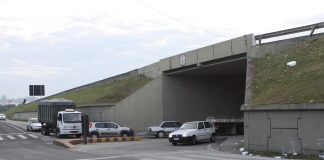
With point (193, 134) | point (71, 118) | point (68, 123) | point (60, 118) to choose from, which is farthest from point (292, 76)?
point (60, 118)

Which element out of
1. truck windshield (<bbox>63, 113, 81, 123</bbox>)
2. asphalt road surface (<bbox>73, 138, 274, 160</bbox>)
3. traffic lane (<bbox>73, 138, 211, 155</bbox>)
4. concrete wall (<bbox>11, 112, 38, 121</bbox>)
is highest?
truck windshield (<bbox>63, 113, 81, 123</bbox>)

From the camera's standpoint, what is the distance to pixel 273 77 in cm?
2617

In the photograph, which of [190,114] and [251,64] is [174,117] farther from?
[251,64]

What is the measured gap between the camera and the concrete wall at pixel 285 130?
1967 centimetres

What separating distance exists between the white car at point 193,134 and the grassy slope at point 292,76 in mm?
5050

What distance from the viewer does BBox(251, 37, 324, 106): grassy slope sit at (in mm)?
21516

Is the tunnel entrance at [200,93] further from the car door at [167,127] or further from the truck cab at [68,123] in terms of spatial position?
the truck cab at [68,123]

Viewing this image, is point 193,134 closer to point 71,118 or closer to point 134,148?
point 134,148

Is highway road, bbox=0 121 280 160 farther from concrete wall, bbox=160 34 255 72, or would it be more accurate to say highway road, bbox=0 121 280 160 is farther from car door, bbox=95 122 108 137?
car door, bbox=95 122 108 137

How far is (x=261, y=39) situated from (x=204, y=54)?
6.85 m

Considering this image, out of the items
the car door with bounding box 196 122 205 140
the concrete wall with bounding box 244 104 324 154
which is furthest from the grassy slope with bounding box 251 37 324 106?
the car door with bounding box 196 122 205 140

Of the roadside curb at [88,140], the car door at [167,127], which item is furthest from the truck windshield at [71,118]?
the car door at [167,127]

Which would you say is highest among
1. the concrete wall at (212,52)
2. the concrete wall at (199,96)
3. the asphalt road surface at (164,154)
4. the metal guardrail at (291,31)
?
the metal guardrail at (291,31)

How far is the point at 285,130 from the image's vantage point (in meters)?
21.3
